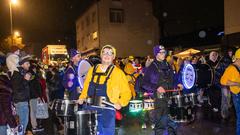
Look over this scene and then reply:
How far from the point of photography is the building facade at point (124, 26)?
38.3 metres

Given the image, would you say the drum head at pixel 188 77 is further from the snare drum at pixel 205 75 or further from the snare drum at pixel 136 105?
the snare drum at pixel 205 75

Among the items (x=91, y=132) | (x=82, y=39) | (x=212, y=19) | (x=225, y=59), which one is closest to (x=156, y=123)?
(x=91, y=132)

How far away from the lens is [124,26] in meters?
39.4

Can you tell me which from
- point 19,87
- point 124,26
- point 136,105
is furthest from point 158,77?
point 124,26

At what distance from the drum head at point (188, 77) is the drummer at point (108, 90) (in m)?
3.29

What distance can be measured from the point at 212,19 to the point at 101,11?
11949 mm

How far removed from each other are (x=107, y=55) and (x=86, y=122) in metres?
1.08

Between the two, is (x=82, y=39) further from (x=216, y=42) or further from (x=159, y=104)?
(x=159, y=104)

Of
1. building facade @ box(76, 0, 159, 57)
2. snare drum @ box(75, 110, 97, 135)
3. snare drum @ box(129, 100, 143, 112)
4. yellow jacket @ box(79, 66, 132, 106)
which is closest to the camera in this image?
snare drum @ box(75, 110, 97, 135)

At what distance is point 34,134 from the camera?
10.2 m

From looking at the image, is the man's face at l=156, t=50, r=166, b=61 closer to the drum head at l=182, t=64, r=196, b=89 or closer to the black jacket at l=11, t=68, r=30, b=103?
the drum head at l=182, t=64, r=196, b=89

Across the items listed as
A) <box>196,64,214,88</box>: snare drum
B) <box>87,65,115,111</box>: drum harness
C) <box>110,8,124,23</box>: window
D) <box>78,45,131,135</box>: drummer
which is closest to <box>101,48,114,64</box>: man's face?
<box>78,45,131,135</box>: drummer

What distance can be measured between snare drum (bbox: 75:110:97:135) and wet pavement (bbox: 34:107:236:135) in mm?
4368

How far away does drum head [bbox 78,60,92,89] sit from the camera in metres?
7.83
